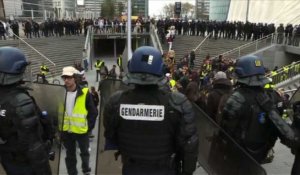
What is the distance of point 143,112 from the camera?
249 centimetres

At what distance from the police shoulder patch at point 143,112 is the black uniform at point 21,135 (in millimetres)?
939

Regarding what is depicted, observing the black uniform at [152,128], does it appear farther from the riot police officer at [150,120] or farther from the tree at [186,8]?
the tree at [186,8]

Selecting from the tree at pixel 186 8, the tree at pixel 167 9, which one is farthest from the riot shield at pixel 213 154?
the tree at pixel 186 8

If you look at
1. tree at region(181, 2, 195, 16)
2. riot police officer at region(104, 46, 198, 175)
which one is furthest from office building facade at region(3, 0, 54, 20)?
riot police officer at region(104, 46, 198, 175)

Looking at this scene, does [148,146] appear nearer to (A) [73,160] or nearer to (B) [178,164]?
(B) [178,164]

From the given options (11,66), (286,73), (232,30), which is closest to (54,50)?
(232,30)

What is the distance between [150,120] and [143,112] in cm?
8

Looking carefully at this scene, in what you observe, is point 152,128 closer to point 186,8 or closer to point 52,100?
point 52,100

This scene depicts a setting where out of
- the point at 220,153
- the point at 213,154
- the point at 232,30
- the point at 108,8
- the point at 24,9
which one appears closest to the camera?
the point at 220,153

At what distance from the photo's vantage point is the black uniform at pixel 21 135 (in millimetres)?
2840

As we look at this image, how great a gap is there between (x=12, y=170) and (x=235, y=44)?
21.4m

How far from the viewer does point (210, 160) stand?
404 centimetres

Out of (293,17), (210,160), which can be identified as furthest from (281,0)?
(210,160)

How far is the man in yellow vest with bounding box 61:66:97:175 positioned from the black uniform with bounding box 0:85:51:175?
1.55 meters
